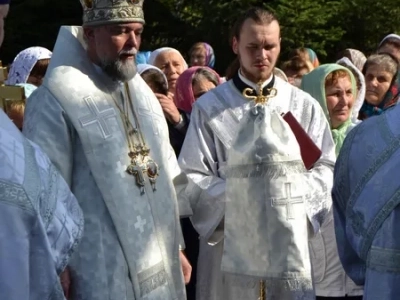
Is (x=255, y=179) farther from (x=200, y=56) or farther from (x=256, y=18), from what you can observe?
(x=200, y=56)

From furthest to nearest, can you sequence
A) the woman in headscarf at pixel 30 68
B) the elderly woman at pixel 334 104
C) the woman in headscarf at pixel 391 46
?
1. the woman in headscarf at pixel 391 46
2. the woman in headscarf at pixel 30 68
3. the elderly woman at pixel 334 104

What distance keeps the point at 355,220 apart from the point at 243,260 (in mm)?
1721

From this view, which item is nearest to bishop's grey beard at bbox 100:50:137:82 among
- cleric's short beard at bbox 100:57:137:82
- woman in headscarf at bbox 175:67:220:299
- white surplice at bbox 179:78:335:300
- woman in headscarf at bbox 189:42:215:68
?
cleric's short beard at bbox 100:57:137:82

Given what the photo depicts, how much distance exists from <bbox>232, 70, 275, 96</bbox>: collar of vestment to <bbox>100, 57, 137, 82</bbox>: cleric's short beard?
3.73ft

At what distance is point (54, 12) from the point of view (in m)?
17.8

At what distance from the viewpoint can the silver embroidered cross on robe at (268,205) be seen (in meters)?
5.22

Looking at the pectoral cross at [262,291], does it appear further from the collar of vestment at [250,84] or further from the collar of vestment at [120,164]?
the collar of vestment at [250,84]

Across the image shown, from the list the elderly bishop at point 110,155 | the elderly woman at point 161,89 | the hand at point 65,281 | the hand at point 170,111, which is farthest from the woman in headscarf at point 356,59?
the hand at point 65,281

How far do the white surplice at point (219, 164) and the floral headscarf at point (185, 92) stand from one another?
136cm

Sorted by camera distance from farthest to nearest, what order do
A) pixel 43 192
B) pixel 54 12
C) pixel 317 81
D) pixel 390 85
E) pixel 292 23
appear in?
pixel 54 12 < pixel 292 23 < pixel 390 85 < pixel 317 81 < pixel 43 192

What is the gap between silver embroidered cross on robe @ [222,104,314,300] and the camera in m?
5.22

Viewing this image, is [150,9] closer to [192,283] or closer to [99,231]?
[192,283]

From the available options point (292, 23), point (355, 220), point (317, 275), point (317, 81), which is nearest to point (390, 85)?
point (317, 81)

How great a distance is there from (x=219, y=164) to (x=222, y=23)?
11118mm
